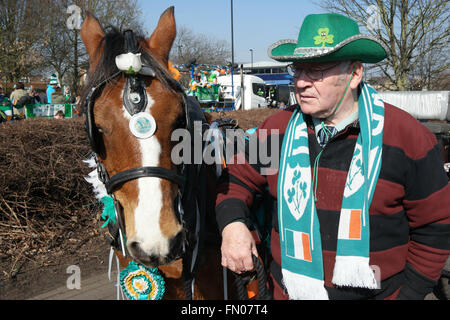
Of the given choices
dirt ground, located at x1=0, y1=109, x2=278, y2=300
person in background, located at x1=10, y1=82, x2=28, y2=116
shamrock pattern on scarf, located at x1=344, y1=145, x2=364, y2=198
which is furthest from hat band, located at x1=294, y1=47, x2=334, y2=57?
person in background, located at x1=10, y1=82, x2=28, y2=116

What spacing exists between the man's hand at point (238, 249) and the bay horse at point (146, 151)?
0.65 feet

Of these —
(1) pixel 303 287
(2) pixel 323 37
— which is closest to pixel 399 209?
(1) pixel 303 287

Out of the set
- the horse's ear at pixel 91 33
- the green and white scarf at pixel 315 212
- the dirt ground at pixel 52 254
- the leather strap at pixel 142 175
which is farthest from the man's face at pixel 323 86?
the dirt ground at pixel 52 254

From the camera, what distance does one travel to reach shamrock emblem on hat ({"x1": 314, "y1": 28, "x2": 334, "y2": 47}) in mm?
1631

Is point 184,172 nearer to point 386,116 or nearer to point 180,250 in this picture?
point 180,250

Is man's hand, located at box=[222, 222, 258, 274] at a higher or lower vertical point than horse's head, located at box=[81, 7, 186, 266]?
lower

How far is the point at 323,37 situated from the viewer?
1.65 m

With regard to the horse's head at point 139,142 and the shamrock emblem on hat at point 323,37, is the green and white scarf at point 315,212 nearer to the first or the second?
the shamrock emblem on hat at point 323,37

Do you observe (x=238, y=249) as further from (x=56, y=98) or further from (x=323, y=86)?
(x=56, y=98)

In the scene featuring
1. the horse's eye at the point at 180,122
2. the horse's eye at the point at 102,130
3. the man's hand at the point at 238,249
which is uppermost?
the horse's eye at the point at 180,122

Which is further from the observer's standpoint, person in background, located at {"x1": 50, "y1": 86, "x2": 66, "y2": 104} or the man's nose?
person in background, located at {"x1": 50, "y1": 86, "x2": 66, "y2": 104}

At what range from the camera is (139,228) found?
1.45 metres

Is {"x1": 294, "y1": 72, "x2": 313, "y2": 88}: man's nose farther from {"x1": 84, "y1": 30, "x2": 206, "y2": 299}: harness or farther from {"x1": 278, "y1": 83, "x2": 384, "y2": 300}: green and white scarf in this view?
{"x1": 84, "y1": 30, "x2": 206, "y2": 299}: harness

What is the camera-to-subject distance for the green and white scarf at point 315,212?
5.10 ft
